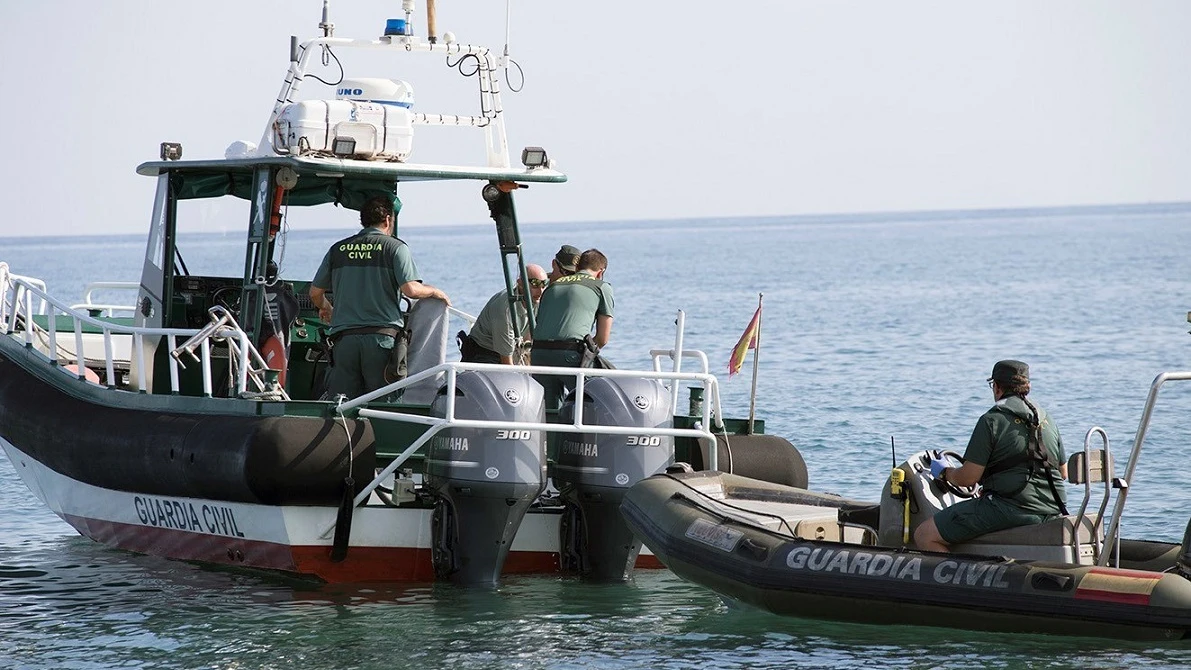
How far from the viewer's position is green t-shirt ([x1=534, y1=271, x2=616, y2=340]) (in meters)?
9.95

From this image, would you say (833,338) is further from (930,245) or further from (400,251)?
(930,245)

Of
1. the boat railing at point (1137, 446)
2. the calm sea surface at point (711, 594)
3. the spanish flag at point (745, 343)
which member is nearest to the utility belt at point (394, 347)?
the calm sea surface at point (711, 594)

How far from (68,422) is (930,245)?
93.0 meters

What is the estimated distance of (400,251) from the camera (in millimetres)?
9789

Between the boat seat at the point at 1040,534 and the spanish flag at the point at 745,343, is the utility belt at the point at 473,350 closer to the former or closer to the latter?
the spanish flag at the point at 745,343

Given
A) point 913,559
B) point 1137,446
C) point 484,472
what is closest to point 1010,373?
point 1137,446

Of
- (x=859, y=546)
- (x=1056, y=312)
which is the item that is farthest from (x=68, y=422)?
(x=1056, y=312)

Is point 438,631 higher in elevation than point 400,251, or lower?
lower

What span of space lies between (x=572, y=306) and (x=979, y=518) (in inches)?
113

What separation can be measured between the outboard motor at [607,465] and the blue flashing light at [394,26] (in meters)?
2.88

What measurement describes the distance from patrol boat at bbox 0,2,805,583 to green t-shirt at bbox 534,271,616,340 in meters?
0.52

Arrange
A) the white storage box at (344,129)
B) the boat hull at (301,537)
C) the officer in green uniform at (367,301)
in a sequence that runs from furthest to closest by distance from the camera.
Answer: the white storage box at (344,129) → the officer in green uniform at (367,301) → the boat hull at (301,537)

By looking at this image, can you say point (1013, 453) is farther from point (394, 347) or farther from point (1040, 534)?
point (394, 347)

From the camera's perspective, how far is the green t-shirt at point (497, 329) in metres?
10.7
